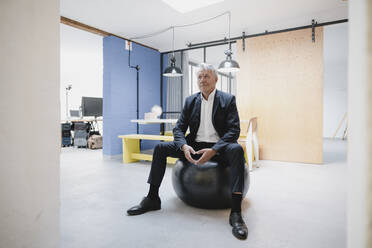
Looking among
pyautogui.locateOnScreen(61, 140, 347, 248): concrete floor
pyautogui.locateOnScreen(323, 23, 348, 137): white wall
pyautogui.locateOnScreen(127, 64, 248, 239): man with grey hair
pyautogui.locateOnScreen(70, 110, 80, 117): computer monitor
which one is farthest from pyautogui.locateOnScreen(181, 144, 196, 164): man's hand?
pyautogui.locateOnScreen(323, 23, 348, 137): white wall

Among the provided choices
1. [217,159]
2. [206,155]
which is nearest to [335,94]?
[217,159]

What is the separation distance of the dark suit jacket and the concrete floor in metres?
0.64

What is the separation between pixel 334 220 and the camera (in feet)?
6.23

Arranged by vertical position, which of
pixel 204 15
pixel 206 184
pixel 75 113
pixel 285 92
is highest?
pixel 204 15

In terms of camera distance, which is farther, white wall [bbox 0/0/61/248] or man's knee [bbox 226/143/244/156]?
man's knee [bbox 226/143/244/156]

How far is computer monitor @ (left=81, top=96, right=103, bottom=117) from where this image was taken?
686 centimetres

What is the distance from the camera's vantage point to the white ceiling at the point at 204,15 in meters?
3.87

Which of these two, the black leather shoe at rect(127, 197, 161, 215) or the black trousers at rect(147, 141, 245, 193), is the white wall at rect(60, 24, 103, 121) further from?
the black leather shoe at rect(127, 197, 161, 215)

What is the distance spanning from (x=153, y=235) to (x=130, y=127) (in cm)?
428

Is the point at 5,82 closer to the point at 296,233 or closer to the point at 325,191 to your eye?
the point at 296,233

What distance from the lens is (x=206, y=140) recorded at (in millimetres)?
2289

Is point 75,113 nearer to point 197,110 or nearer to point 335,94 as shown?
point 197,110

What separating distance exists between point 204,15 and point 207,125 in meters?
2.87

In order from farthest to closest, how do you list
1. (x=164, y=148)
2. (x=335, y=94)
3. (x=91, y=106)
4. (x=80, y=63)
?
(x=335, y=94) < (x=80, y=63) < (x=91, y=106) < (x=164, y=148)
